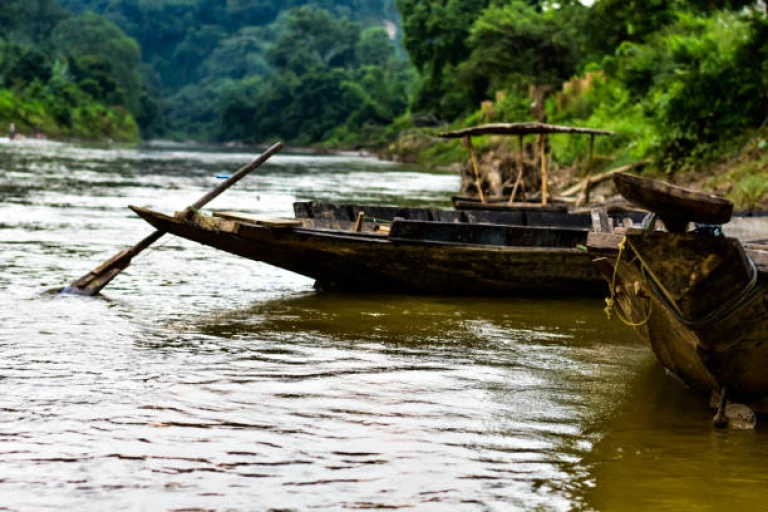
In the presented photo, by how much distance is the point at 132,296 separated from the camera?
10.6m

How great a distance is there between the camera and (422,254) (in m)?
10.6

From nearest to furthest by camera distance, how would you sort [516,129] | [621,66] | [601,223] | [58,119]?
[601,223], [516,129], [621,66], [58,119]

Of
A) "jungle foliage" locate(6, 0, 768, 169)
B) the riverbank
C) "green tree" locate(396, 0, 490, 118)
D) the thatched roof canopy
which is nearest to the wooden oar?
the thatched roof canopy

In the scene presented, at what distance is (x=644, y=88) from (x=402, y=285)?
745 inches

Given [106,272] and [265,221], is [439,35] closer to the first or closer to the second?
[106,272]

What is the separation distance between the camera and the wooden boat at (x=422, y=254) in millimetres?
10180

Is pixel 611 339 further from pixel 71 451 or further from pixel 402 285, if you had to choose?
pixel 71 451

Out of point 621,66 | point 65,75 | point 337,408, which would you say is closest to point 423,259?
point 337,408

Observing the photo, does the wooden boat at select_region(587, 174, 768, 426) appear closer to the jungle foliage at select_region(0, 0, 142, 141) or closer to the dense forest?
the dense forest

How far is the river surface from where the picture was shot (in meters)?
5.09

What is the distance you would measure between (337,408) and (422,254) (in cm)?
427

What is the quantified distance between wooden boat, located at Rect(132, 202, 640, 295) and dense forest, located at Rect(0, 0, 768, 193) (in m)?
9.64

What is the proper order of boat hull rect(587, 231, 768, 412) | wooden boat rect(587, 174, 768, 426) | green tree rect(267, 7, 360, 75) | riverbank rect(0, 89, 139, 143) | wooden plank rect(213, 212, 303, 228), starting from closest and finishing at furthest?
wooden boat rect(587, 174, 768, 426), boat hull rect(587, 231, 768, 412), wooden plank rect(213, 212, 303, 228), riverbank rect(0, 89, 139, 143), green tree rect(267, 7, 360, 75)

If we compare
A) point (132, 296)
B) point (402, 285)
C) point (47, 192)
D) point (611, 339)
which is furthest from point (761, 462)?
point (47, 192)
